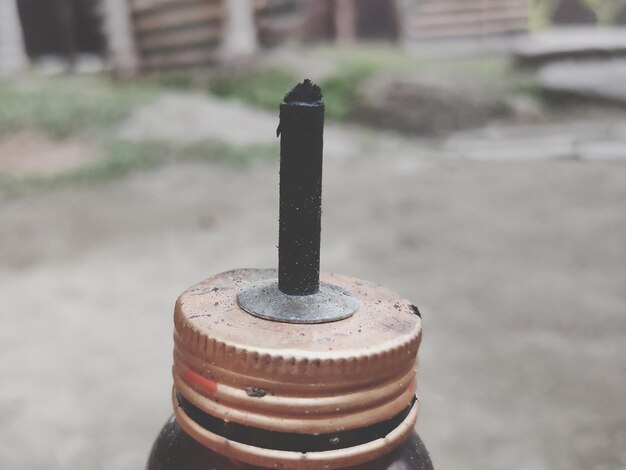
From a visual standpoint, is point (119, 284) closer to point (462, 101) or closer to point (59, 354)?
point (59, 354)

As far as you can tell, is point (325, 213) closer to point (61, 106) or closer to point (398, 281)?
point (398, 281)

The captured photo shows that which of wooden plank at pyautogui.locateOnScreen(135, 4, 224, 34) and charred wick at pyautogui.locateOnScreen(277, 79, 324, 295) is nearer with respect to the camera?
charred wick at pyautogui.locateOnScreen(277, 79, 324, 295)

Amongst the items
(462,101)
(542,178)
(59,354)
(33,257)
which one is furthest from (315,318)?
(462,101)

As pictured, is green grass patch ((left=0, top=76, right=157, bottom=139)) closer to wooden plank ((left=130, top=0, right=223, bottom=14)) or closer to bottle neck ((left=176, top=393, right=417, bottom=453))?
wooden plank ((left=130, top=0, right=223, bottom=14))

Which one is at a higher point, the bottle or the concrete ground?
the bottle

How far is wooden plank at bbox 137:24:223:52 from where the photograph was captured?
793 centimetres

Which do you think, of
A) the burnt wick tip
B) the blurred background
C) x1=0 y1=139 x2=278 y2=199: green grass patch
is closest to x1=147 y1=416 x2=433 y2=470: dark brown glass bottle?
the burnt wick tip

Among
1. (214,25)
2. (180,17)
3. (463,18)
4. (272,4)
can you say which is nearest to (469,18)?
(463,18)

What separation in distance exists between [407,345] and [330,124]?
21.1 feet

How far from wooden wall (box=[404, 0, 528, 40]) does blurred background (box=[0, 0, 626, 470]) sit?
172 centimetres

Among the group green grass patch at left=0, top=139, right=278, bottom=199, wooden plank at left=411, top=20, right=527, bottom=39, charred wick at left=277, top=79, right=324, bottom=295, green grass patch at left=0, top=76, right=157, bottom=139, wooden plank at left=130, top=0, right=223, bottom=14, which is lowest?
green grass patch at left=0, top=139, right=278, bottom=199

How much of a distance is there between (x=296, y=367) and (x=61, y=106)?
635 centimetres

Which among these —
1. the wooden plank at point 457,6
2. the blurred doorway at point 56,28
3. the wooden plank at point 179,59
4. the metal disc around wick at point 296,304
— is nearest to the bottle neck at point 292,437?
the metal disc around wick at point 296,304

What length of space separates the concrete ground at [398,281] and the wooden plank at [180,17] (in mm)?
2228
